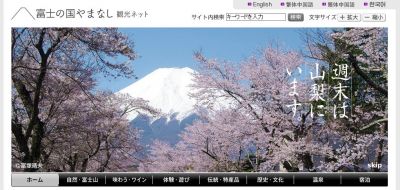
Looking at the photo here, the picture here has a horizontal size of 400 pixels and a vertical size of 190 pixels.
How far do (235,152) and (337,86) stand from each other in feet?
11.1

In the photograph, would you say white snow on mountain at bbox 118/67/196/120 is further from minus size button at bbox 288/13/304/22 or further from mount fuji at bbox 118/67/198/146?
minus size button at bbox 288/13/304/22

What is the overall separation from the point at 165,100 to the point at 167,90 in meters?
0.12

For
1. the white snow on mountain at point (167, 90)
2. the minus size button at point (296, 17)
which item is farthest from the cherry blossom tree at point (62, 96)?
the minus size button at point (296, 17)

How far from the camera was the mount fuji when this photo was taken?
19.5ft

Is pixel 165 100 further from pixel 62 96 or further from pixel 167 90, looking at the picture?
pixel 62 96

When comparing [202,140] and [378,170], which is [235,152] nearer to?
[202,140]

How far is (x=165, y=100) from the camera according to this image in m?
6.31

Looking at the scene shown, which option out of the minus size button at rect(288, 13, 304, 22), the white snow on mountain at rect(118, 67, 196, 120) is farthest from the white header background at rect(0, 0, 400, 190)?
the white snow on mountain at rect(118, 67, 196, 120)
